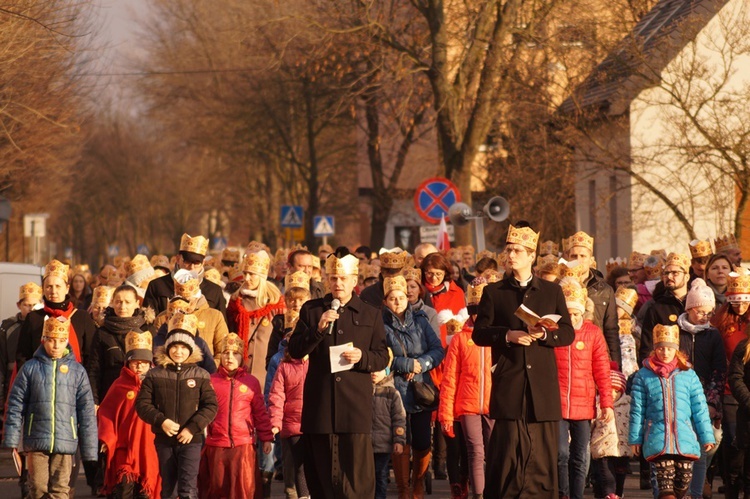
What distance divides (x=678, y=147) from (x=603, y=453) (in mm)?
11040

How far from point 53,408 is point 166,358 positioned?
91 centimetres

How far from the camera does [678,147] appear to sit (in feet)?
78.8

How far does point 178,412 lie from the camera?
1248cm

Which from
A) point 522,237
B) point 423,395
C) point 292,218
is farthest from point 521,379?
point 292,218

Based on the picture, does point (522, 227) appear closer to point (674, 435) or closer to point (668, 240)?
point (674, 435)

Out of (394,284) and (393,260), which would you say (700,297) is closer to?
(394,284)

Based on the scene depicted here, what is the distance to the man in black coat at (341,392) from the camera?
11141 mm

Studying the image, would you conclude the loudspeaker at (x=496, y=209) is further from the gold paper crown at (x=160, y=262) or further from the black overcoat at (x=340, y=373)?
the black overcoat at (x=340, y=373)

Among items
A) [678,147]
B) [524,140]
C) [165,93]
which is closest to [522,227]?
[678,147]

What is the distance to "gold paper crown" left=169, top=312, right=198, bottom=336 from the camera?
12969 mm

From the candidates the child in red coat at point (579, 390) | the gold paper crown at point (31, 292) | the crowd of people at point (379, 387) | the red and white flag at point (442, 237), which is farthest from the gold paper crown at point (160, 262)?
the child in red coat at point (579, 390)

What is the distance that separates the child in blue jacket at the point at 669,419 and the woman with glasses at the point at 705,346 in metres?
1.01

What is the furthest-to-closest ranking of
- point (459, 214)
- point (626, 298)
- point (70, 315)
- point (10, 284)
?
point (459, 214) → point (10, 284) → point (626, 298) → point (70, 315)

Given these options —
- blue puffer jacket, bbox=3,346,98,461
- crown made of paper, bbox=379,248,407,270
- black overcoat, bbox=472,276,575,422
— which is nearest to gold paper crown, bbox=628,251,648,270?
crown made of paper, bbox=379,248,407,270
